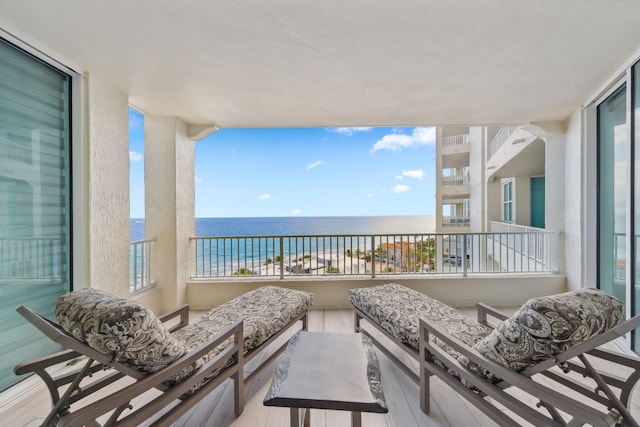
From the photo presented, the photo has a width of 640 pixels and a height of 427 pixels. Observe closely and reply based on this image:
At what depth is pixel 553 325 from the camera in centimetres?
112

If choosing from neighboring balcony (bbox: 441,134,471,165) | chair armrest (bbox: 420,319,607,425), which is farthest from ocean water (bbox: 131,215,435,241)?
chair armrest (bbox: 420,319,607,425)

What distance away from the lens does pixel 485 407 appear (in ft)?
4.31

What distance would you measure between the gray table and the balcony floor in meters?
0.42

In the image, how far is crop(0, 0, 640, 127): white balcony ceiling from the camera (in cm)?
167

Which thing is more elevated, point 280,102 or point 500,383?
point 280,102

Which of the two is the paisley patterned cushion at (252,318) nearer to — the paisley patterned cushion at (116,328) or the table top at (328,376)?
the paisley patterned cushion at (116,328)

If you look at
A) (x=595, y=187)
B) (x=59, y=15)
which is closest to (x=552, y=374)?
(x=595, y=187)

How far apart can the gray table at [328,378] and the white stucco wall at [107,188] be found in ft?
6.92

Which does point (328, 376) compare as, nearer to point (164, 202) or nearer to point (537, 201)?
point (164, 202)

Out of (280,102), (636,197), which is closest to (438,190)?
(636,197)

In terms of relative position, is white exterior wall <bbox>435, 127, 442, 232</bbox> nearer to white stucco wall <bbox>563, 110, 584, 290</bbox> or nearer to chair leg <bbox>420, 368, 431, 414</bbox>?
white stucco wall <bbox>563, 110, 584, 290</bbox>

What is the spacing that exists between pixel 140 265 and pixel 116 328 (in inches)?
95.7

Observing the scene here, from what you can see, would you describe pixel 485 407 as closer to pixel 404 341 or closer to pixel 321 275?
pixel 404 341

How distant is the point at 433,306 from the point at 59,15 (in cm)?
350
